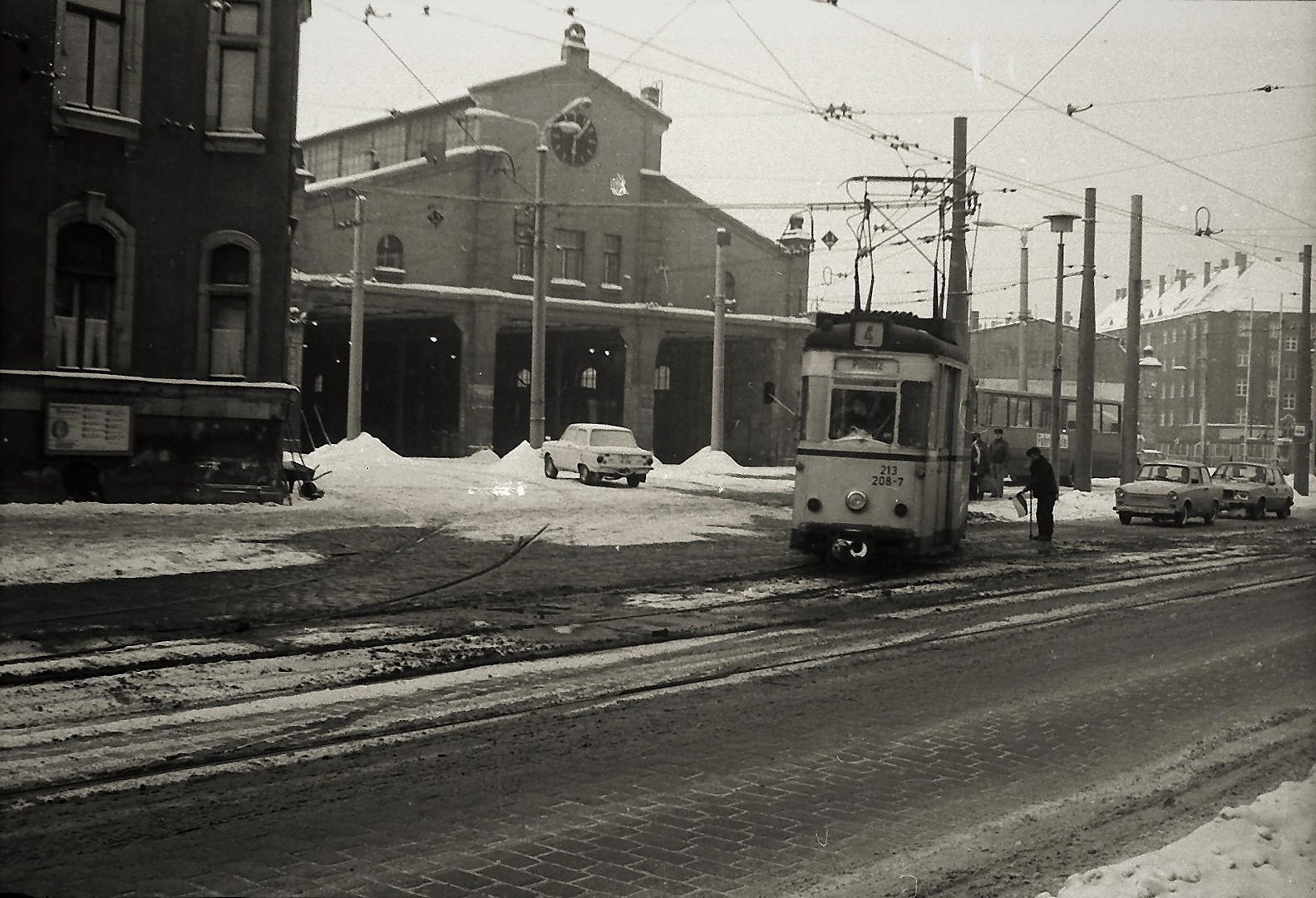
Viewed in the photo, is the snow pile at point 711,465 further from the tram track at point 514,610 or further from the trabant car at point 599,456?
the tram track at point 514,610

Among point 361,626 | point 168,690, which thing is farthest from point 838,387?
point 168,690

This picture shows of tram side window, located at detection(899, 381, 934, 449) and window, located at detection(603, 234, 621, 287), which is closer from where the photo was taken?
tram side window, located at detection(899, 381, 934, 449)

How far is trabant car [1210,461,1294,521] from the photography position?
113 ft

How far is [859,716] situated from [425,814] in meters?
3.29

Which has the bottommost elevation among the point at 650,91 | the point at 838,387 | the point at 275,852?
the point at 275,852

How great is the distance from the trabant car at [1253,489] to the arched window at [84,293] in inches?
1059

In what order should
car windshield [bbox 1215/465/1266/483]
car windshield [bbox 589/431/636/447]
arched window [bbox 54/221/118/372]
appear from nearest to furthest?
1. arched window [bbox 54/221/118/372]
2. car windshield [bbox 1215/465/1266/483]
3. car windshield [bbox 589/431/636/447]

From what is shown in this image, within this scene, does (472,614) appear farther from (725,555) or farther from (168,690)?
(725,555)

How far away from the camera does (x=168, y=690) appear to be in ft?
27.4

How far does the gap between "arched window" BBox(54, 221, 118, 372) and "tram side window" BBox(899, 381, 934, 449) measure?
12894 mm

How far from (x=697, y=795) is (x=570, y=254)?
4372 cm

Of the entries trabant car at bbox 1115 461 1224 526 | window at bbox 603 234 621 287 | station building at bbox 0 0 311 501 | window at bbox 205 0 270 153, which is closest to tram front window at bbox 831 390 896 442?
station building at bbox 0 0 311 501

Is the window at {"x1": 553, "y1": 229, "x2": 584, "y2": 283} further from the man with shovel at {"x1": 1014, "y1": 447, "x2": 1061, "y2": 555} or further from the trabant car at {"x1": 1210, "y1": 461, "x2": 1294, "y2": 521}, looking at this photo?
the man with shovel at {"x1": 1014, "y1": 447, "x2": 1061, "y2": 555}

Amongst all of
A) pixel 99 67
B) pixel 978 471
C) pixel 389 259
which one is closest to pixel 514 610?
pixel 99 67
